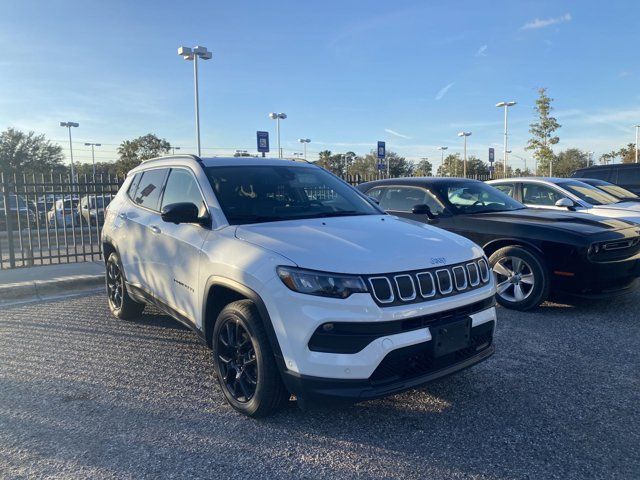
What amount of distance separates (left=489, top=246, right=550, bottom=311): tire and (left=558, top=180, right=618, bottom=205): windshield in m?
3.87

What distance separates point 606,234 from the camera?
18.1 feet

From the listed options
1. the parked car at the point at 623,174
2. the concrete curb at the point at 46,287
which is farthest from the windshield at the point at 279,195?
the parked car at the point at 623,174

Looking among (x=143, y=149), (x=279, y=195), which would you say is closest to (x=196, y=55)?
(x=279, y=195)

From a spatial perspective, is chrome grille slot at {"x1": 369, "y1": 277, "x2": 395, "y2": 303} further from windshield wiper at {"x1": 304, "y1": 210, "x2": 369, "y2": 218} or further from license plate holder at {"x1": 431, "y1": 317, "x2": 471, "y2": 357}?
windshield wiper at {"x1": 304, "y1": 210, "x2": 369, "y2": 218}

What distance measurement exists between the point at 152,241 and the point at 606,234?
4.86m

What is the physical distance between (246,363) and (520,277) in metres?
3.89

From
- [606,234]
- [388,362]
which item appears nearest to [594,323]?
[606,234]

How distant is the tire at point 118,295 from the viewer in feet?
17.7

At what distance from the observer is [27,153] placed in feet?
159

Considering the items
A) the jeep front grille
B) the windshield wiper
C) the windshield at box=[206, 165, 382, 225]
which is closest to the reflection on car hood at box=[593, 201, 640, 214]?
the windshield at box=[206, 165, 382, 225]

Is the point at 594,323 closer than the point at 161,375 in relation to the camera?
No

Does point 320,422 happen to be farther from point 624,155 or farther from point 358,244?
point 624,155

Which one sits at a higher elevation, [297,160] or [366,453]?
[297,160]

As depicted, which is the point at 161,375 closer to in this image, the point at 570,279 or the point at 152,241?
the point at 152,241
